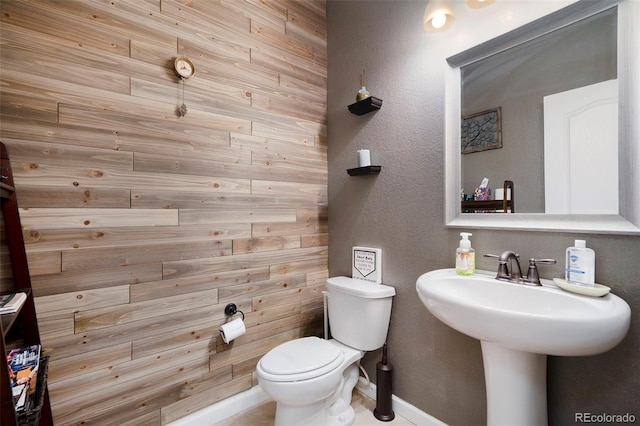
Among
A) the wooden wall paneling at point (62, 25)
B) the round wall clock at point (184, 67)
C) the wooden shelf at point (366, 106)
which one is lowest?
the wooden shelf at point (366, 106)

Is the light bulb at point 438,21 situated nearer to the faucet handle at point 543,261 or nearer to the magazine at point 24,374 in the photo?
the faucet handle at point 543,261

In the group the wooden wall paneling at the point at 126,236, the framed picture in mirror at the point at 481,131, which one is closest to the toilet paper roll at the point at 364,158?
the framed picture in mirror at the point at 481,131

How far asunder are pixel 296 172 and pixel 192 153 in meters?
0.68

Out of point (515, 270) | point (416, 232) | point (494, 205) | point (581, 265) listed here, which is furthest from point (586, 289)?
point (416, 232)

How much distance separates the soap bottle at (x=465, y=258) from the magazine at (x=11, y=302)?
1.65 m

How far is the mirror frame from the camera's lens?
1.02m

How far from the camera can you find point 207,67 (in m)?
1.66

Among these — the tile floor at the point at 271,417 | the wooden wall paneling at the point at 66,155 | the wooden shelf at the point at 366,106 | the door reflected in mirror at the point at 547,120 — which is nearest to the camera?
the door reflected in mirror at the point at 547,120

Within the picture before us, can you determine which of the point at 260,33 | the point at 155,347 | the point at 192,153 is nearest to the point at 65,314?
the point at 155,347

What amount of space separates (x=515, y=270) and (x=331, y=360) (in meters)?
0.93

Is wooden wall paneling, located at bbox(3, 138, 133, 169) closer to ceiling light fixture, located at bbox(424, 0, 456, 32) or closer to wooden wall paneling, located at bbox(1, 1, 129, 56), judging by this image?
wooden wall paneling, located at bbox(1, 1, 129, 56)

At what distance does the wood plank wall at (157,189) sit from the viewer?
125 centimetres

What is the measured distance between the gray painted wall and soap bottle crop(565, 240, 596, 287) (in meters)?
0.07

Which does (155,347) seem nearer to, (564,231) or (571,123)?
(564,231)
